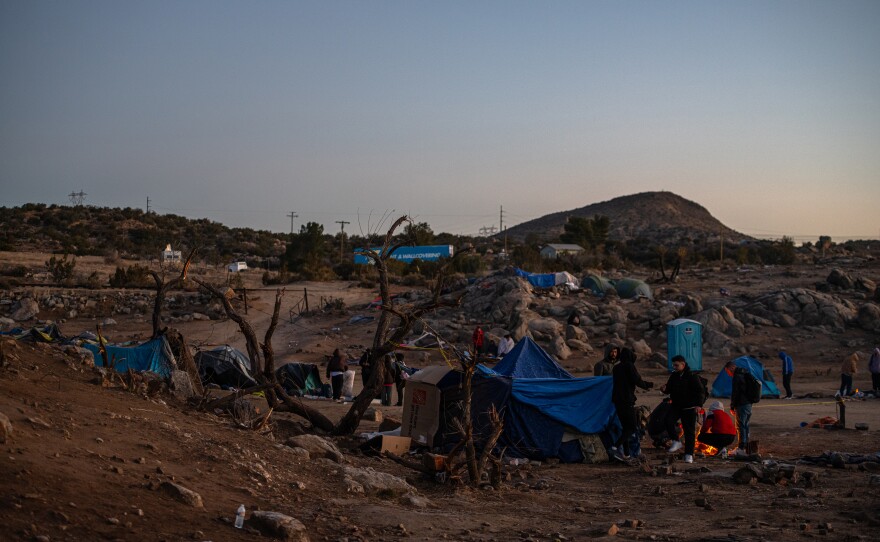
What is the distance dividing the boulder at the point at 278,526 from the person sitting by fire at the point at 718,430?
8335 mm

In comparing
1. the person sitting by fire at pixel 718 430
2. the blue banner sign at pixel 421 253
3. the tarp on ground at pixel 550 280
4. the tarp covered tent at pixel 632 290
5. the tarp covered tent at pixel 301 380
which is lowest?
the tarp covered tent at pixel 301 380

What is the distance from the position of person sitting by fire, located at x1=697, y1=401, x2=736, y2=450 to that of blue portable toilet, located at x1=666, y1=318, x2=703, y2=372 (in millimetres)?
12817

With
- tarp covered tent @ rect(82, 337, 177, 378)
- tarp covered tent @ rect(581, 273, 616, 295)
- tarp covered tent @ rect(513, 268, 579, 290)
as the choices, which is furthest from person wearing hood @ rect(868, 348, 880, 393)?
tarp covered tent @ rect(513, 268, 579, 290)

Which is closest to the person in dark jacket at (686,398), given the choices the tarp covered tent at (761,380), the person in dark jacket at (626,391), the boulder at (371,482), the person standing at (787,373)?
the person in dark jacket at (626,391)

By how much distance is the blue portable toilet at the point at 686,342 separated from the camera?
1024 inches

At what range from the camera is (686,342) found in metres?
26.2

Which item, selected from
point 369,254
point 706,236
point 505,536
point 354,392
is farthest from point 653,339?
point 706,236

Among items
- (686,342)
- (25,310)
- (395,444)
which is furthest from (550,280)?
(395,444)

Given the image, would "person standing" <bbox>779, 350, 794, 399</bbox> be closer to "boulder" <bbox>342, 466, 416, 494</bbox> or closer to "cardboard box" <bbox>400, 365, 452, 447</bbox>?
"cardboard box" <bbox>400, 365, 452, 447</bbox>

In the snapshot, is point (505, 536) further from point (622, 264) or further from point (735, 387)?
point (622, 264)

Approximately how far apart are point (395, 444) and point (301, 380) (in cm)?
893

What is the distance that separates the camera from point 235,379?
66.8ft

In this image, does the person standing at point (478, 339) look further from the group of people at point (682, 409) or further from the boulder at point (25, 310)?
the boulder at point (25, 310)

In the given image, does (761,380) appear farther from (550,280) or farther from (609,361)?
(550,280)
